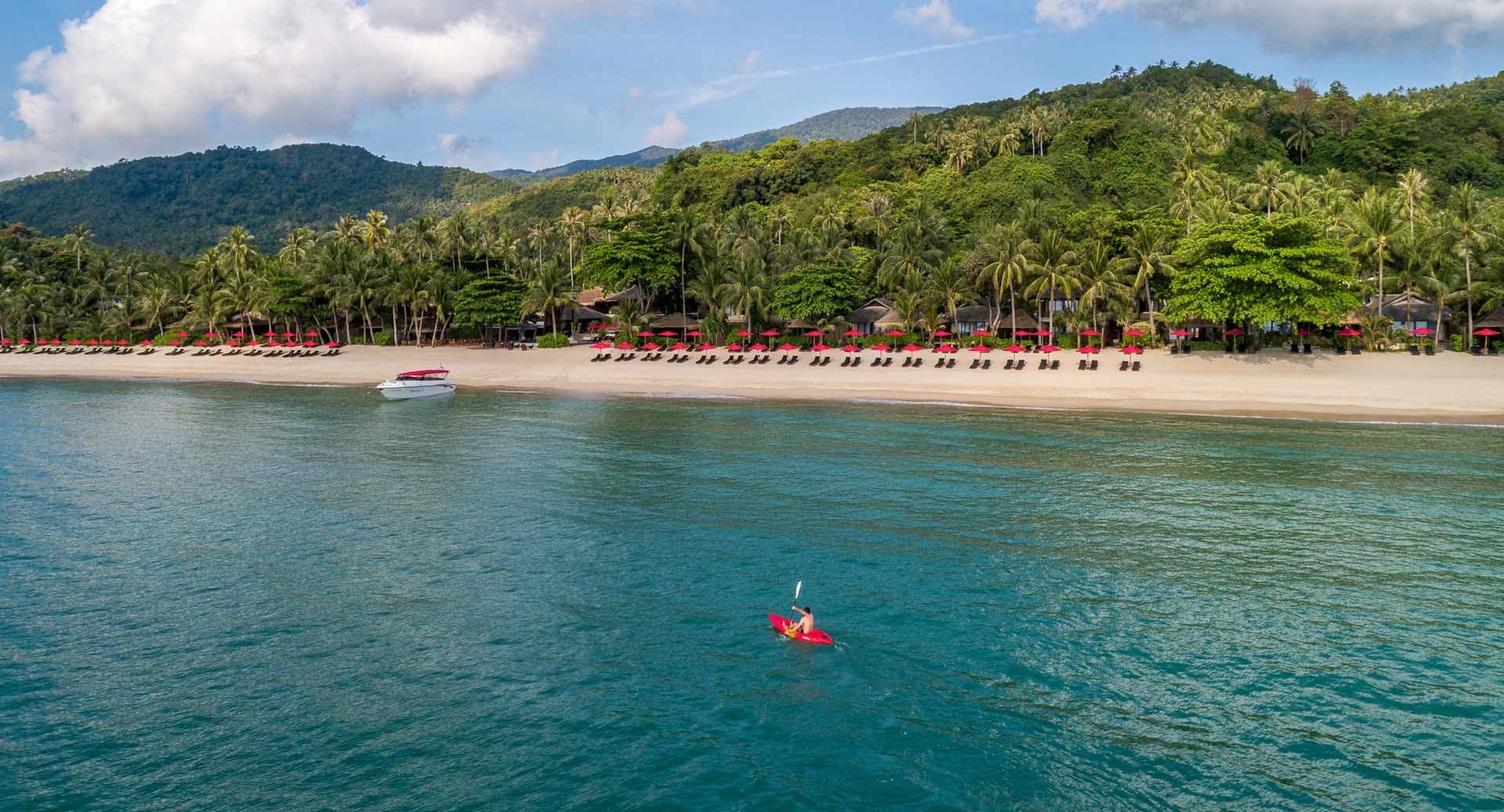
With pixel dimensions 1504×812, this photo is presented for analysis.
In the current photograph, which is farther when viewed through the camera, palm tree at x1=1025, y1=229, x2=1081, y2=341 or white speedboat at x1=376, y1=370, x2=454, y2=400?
palm tree at x1=1025, y1=229, x2=1081, y2=341

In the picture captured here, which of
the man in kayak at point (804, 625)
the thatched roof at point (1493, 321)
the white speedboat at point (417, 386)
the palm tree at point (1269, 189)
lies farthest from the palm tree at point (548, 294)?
the thatched roof at point (1493, 321)

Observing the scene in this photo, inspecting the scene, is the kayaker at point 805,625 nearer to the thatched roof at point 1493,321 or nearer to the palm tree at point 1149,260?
the palm tree at point 1149,260

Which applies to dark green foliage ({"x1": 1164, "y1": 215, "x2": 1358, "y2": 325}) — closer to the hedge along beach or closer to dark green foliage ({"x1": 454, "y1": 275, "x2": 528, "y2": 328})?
the hedge along beach

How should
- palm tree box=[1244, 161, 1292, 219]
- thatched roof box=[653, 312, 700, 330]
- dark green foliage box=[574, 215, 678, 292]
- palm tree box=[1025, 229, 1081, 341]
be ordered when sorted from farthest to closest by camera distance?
palm tree box=[1244, 161, 1292, 219] < thatched roof box=[653, 312, 700, 330] < dark green foliage box=[574, 215, 678, 292] < palm tree box=[1025, 229, 1081, 341]

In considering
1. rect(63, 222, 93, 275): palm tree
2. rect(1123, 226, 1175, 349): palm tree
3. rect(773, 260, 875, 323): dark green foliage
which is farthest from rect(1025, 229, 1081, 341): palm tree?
rect(63, 222, 93, 275): palm tree

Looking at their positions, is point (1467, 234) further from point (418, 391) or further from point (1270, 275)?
point (418, 391)

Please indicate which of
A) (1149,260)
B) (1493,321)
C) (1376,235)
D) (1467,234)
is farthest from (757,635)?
(1467,234)
